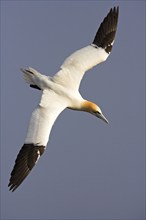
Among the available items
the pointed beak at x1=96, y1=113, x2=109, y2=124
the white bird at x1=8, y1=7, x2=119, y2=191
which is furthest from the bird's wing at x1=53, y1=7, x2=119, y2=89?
the pointed beak at x1=96, y1=113, x2=109, y2=124

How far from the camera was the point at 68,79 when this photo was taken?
20250 mm

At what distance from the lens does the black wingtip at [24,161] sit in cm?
1752

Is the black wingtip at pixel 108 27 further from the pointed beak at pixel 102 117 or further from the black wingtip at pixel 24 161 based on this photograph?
the black wingtip at pixel 24 161

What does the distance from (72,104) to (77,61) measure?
2.20 metres

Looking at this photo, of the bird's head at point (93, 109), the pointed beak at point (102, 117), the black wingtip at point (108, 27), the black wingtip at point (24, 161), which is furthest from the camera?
the black wingtip at point (108, 27)

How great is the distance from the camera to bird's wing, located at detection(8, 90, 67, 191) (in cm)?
1764

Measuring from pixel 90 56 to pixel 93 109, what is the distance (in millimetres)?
2437

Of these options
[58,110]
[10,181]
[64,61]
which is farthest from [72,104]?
[10,181]

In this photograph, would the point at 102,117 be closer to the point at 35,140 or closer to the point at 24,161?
the point at 35,140

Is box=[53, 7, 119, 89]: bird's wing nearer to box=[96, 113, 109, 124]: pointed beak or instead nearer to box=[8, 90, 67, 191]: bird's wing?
box=[96, 113, 109, 124]: pointed beak

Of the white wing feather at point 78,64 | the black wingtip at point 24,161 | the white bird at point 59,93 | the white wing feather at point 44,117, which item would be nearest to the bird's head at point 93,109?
the white bird at point 59,93

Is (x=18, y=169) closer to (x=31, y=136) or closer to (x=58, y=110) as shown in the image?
(x=31, y=136)

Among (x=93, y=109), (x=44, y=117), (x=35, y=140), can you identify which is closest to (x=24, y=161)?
(x=35, y=140)

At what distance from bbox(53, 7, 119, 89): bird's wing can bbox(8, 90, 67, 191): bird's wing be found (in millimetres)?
1500
